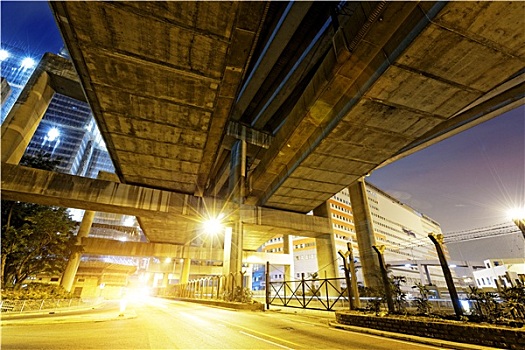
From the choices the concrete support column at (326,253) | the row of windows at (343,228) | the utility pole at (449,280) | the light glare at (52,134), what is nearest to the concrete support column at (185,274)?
the concrete support column at (326,253)

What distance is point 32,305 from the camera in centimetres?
1614

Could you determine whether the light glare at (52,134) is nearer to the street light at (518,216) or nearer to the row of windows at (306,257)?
the row of windows at (306,257)

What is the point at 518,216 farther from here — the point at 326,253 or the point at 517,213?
the point at 326,253

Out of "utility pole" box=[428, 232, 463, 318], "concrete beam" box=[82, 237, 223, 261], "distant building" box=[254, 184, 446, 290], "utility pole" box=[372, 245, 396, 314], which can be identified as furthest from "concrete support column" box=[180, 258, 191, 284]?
"utility pole" box=[428, 232, 463, 318]

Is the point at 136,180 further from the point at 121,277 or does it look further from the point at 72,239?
the point at 121,277

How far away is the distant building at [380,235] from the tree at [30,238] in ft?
85.3

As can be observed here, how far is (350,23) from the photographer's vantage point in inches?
364

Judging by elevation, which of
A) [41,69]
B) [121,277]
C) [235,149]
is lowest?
[121,277]

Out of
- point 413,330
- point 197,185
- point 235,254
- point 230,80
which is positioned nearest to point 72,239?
point 197,185

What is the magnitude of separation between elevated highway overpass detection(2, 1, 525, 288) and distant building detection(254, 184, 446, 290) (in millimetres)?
21812

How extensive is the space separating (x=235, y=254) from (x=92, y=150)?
12496 cm

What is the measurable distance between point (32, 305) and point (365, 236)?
24.6m

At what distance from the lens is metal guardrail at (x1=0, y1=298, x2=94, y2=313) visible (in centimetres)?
1447

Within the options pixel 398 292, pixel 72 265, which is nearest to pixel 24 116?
pixel 72 265
